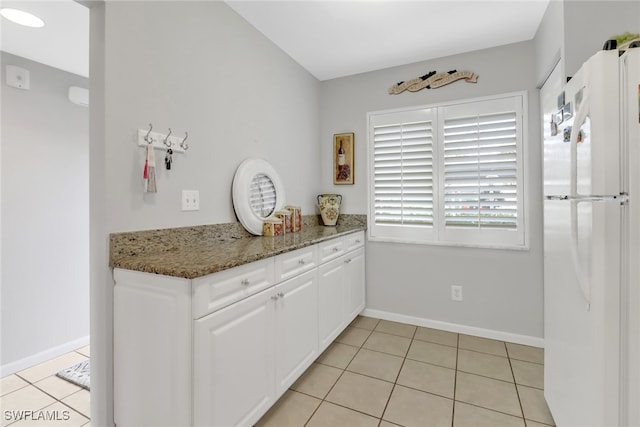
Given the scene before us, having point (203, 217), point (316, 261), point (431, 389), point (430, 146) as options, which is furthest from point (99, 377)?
point (430, 146)

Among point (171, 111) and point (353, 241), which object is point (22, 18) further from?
point (353, 241)

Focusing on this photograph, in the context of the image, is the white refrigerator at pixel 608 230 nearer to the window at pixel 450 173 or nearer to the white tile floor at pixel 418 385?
the white tile floor at pixel 418 385

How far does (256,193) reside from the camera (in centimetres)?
222

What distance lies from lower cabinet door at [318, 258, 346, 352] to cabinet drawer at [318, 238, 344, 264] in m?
0.04

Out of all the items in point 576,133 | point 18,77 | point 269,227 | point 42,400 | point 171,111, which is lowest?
point 42,400

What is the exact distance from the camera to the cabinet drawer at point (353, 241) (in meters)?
2.54

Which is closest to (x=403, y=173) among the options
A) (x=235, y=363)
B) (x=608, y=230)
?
(x=608, y=230)

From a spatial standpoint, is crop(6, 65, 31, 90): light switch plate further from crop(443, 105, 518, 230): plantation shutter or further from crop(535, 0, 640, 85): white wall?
crop(535, 0, 640, 85): white wall

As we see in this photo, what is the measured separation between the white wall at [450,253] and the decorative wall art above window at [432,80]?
43 millimetres

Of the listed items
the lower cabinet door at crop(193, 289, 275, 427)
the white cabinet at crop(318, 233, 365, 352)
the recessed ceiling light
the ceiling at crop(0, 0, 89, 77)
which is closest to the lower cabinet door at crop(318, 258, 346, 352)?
the white cabinet at crop(318, 233, 365, 352)

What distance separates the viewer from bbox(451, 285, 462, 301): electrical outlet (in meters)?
2.66

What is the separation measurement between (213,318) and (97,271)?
613mm

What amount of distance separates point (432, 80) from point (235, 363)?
276 centimetres

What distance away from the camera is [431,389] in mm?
1854
